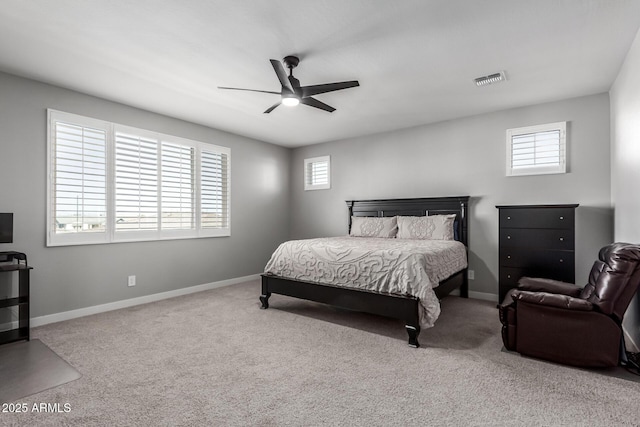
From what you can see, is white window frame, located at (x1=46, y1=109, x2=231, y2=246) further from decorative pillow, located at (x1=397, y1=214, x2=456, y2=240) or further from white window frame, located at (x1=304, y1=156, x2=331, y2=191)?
decorative pillow, located at (x1=397, y1=214, x2=456, y2=240)

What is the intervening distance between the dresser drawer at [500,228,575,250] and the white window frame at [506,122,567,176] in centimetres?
84

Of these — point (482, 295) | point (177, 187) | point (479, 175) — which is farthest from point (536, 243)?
point (177, 187)

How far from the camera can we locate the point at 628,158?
296 cm

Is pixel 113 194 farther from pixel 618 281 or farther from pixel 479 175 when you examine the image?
pixel 618 281

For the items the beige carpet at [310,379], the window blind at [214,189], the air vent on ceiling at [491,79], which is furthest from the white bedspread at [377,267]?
the air vent on ceiling at [491,79]

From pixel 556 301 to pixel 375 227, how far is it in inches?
114

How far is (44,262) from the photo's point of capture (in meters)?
3.54

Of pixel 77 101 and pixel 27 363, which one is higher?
pixel 77 101

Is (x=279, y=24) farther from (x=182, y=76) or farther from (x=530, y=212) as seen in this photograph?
(x=530, y=212)

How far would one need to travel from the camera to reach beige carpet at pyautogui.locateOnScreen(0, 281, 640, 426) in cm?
188

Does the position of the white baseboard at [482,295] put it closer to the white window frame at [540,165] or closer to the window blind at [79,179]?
the white window frame at [540,165]

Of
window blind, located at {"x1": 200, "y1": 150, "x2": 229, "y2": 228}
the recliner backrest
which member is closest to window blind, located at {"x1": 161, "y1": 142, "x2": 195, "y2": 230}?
window blind, located at {"x1": 200, "y1": 150, "x2": 229, "y2": 228}

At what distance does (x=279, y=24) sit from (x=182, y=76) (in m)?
1.48

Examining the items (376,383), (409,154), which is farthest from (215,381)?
(409,154)
